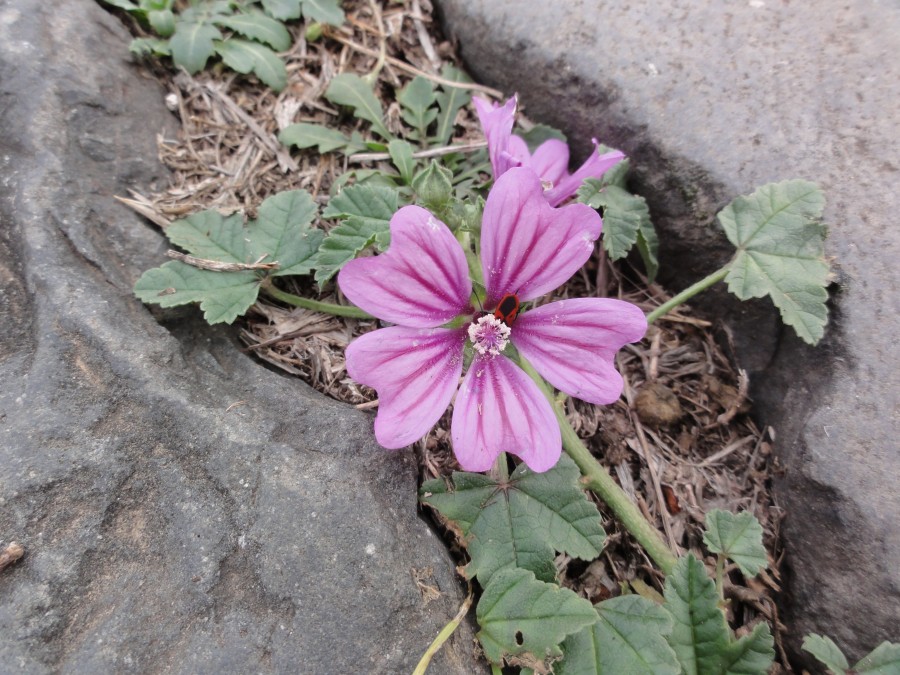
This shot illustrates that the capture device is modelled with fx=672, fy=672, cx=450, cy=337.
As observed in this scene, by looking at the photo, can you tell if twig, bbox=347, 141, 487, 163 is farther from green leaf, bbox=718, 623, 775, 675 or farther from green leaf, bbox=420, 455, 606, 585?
green leaf, bbox=718, 623, 775, 675

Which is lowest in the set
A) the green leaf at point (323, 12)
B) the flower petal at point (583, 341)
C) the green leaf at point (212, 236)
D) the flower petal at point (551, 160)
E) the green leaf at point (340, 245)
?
the green leaf at point (212, 236)

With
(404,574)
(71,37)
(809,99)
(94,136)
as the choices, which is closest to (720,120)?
(809,99)

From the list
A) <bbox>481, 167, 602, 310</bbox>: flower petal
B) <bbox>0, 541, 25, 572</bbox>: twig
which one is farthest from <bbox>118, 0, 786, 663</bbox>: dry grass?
<bbox>0, 541, 25, 572</bbox>: twig

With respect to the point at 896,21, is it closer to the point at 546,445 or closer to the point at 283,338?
the point at 546,445

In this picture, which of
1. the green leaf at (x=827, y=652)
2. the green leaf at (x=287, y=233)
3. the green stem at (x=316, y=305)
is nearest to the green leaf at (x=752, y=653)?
the green leaf at (x=827, y=652)

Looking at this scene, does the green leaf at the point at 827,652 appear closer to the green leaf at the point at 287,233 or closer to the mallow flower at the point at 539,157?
the mallow flower at the point at 539,157
